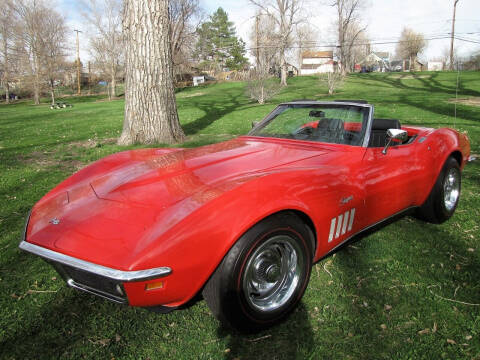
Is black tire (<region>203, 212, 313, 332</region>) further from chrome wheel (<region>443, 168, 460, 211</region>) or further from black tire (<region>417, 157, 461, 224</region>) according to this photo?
chrome wheel (<region>443, 168, 460, 211</region>)

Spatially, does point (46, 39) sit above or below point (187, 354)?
above

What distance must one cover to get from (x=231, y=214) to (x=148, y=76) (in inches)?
241

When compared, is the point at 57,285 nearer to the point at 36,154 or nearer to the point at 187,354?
the point at 187,354

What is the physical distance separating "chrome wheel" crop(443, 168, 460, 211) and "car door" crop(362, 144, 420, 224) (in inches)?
31.4

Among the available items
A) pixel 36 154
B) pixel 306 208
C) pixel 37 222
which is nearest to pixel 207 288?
pixel 306 208

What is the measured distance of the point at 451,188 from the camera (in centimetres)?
377

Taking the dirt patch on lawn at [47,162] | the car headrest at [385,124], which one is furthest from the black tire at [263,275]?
the dirt patch on lawn at [47,162]

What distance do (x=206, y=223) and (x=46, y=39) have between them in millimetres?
41155

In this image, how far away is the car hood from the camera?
1738 mm

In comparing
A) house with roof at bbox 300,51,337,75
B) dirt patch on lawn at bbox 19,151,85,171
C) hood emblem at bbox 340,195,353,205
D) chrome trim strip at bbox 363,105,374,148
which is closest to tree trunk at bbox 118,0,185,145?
dirt patch on lawn at bbox 19,151,85,171

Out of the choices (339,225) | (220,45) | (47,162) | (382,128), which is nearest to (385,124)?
(382,128)

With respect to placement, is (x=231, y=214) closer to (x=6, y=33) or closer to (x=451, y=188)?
(x=451, y=188)

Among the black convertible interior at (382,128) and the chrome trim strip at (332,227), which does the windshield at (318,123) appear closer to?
the black convertible interior at (382,128)

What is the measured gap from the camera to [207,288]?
184 centimetres
